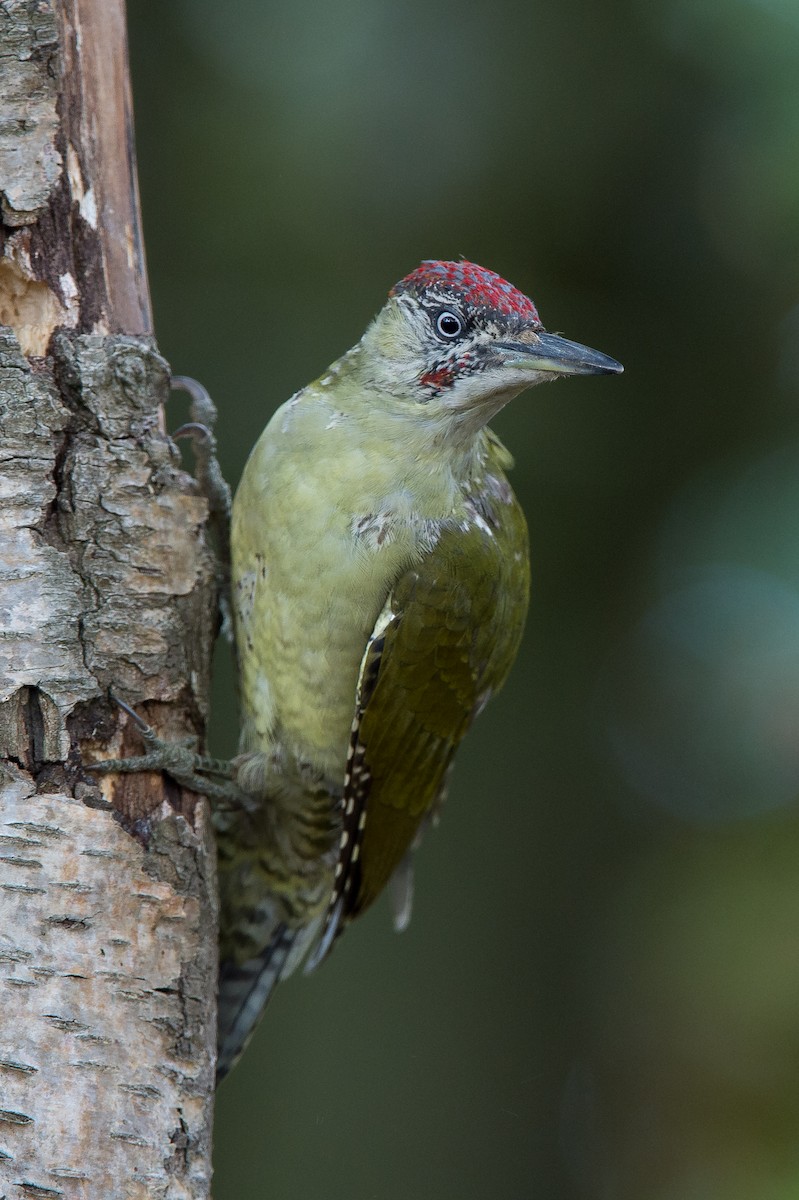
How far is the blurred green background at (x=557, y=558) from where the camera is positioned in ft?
12.3

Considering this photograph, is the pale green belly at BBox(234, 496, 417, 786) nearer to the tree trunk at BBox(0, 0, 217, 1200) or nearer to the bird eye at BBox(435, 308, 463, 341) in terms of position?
the tree trunk at BBox(0, 0, 217, 1200)

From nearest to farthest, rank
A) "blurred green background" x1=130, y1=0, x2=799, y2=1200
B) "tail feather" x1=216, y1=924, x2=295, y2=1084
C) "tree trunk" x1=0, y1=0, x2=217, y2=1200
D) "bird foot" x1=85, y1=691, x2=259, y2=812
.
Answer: "tree trunk" x1=0, y1=0, x2=217, y2=1200 → "bird foot" x1=85, y1=691, x2=259, y2=812 → "tail feather" x1=216, y1=924, x2=295, y2=1084 → "blurred green background" x1=130, y1=0, x2=799, y2=1200

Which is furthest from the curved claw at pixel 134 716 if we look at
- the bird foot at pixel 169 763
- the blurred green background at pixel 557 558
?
the blurred green background at pixel 557 558

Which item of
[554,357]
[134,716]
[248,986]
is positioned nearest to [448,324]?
[554,357]

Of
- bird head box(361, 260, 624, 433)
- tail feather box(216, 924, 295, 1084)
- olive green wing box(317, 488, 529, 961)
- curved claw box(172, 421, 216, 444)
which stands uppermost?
bird head box(361, 260, 624, 433)

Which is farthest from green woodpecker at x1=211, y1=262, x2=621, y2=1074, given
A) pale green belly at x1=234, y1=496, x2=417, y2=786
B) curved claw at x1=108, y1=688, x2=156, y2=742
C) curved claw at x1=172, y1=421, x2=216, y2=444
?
curved claw at x1=108, y1=688, x2=156, y2=742

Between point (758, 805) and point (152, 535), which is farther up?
point (152, 535)

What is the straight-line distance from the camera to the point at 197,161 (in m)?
3.96

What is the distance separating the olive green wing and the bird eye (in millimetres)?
449

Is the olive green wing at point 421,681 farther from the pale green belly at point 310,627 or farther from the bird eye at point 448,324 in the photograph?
the bird eye at point 448,324

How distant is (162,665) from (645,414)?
2.29m

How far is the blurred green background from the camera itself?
12.3ft

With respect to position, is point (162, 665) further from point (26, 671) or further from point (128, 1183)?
point (128, 1183)

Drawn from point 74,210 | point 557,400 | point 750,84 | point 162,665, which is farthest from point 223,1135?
point 750,84
